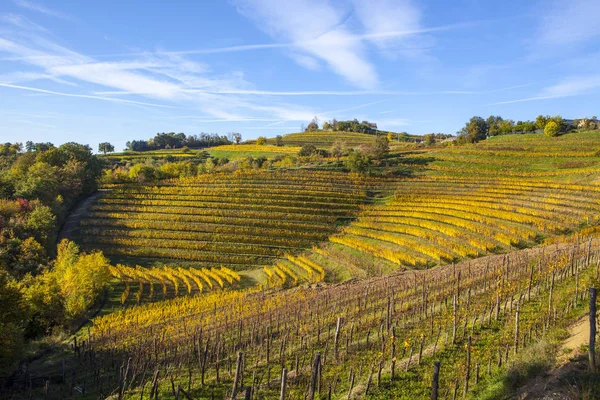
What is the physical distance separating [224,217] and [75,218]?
21767mm

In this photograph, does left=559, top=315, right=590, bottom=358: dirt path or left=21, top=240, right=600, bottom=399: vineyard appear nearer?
left=559, top=315, right=590, bottom=358: dirt path

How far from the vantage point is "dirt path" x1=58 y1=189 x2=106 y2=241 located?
45844mm

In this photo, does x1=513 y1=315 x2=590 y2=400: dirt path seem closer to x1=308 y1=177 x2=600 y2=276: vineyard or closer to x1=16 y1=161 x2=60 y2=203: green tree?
x1=308 y1=177 x2=600 y2=276: vineyard

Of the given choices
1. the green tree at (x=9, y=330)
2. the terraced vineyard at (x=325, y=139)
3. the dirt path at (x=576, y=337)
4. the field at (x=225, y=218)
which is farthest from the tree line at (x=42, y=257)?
the terraced vineyard at (x=325, y=139)

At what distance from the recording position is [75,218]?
49.7 m

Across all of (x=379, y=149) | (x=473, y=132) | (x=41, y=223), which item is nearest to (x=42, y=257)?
(x=41, y=223)

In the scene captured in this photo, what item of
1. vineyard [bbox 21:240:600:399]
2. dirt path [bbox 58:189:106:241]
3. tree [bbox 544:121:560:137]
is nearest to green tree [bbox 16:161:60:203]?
dirt path [bbox 58:189:106:241]

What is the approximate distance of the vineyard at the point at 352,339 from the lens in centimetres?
1267

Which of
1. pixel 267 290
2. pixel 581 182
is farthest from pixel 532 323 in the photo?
pixel 581 182

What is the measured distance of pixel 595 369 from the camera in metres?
9.50

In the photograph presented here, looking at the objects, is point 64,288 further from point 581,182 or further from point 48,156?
point 581,182

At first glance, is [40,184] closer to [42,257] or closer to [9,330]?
[42,257]

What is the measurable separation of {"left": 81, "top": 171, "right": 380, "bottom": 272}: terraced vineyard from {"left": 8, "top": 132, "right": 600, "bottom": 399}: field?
25cm

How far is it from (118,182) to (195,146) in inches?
2832
